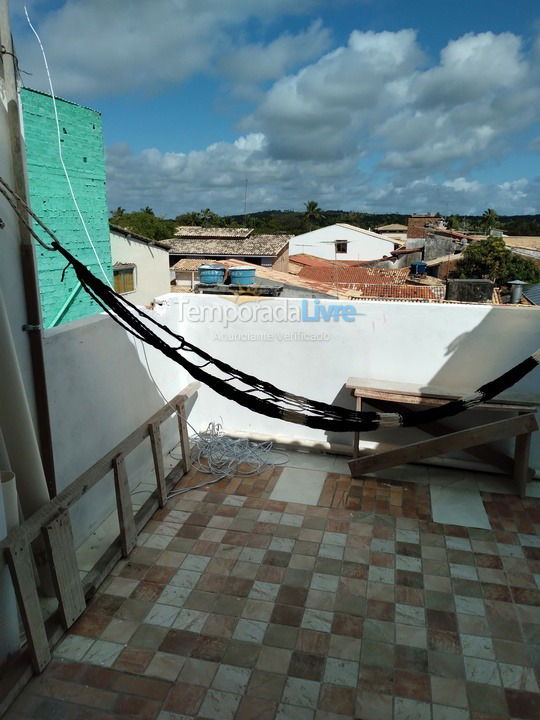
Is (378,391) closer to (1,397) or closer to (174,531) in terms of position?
(174,531)

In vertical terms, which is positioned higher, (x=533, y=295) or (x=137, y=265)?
(x=137, y=265)

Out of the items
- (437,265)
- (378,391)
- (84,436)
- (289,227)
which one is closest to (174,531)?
(84,436)

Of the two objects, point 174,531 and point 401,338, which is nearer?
point 174,531

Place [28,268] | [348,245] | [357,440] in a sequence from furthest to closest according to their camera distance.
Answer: [348,245] < [357,440] < [28,268]

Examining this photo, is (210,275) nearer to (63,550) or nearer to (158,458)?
(158,458)

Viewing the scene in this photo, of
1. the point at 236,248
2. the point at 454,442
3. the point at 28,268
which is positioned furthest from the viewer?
the point at 236,248

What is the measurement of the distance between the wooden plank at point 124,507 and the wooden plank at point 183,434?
104cm

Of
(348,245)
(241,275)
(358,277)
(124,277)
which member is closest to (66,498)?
(241,275)

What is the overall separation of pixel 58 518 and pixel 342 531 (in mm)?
1970

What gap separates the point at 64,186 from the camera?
29.6 feet

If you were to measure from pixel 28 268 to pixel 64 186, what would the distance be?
730 cm

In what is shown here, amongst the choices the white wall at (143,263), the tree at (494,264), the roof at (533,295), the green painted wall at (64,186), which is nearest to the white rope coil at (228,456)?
the green painted wall at (64,186)

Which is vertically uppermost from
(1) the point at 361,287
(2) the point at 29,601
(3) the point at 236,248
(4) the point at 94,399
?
(3) the point at 236,248

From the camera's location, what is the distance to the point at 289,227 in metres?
66.4
